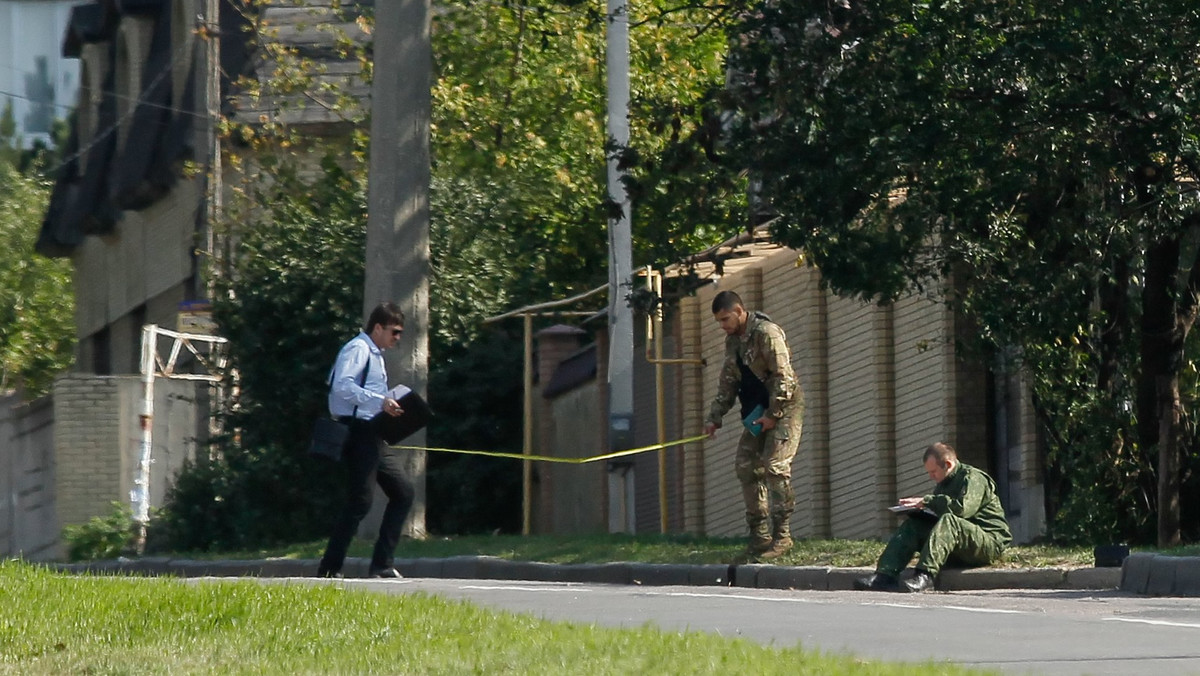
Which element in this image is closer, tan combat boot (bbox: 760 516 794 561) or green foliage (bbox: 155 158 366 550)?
tan combat boot (bbox: 760 516 794 561)

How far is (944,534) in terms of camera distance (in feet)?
45.5

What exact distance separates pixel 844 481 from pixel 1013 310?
20.1ft

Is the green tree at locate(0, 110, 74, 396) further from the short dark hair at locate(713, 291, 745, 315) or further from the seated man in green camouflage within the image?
the seated man in green camouflage

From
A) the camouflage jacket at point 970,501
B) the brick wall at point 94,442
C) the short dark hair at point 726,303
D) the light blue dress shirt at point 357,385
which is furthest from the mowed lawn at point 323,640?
the brick wall at point 94,442

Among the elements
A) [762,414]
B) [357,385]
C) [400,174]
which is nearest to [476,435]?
[400,174]

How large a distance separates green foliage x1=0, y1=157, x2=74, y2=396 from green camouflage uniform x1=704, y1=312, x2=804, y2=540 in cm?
3321

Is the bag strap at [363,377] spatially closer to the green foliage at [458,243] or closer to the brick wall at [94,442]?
the green foliage at [458,243]

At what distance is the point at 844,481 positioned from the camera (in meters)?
21.6

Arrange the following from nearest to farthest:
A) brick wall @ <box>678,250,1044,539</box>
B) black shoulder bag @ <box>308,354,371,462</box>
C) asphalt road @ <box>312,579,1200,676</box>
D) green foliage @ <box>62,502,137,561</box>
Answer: asphalt road @ <box>312,579,1200,676</box>
black shoulder bag @ <box>308,354,371,462</box>
brick wall @ <box>678,250,1044,539</box>
green foliage @ <box>62,502,137,561</box>

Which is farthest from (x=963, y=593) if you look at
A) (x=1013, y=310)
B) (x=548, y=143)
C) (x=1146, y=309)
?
(x=548, y=143)

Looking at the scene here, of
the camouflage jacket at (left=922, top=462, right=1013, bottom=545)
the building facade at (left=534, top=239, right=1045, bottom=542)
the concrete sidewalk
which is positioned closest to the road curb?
the concrete sidewalk

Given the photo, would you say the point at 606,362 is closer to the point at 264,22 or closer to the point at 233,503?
the point at 233,503

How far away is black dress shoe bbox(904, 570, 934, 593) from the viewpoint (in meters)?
13.7

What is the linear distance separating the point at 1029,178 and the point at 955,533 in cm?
261
